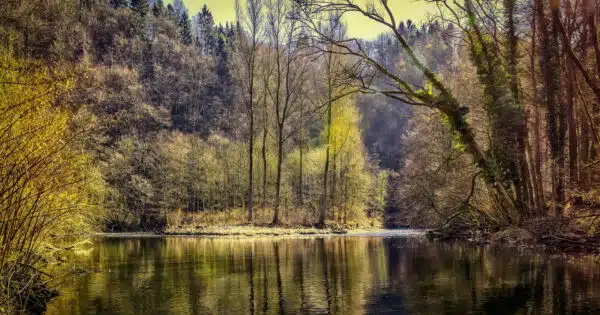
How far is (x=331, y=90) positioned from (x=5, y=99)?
3344cm

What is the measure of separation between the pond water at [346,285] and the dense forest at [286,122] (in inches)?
75.5

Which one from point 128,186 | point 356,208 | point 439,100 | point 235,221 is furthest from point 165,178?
point 439,100

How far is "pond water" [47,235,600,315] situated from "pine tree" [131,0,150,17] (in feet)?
270

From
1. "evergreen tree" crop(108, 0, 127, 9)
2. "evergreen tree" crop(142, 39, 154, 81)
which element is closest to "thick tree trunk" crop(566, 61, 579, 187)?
"evergreen tree" crop(142, 39, 154, 81)

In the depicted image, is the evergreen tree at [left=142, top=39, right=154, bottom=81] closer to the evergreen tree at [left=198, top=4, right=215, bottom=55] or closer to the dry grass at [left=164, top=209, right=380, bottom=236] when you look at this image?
the evergreen tree at [left=198, top=4, right=215, bottom=55]

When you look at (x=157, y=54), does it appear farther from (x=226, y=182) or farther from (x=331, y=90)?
(x=331, y=90)

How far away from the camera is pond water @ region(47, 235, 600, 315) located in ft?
31.9

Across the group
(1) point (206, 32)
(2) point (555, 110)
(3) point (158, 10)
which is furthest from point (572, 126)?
(1) point (206, 32)

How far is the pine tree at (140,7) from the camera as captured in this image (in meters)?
93.4

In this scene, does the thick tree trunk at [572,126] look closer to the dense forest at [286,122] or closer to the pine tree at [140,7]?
the dense forest at [286,122]

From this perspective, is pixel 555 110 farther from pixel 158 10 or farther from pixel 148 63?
pixel 158 10

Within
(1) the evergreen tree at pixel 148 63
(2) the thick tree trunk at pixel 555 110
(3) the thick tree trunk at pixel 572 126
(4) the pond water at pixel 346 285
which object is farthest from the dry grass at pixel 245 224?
(1) the evergreen tree at pixel 148 63

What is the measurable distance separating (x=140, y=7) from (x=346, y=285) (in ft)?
301

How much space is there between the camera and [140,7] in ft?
310
